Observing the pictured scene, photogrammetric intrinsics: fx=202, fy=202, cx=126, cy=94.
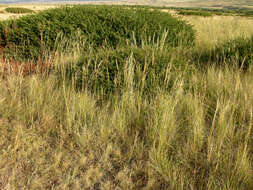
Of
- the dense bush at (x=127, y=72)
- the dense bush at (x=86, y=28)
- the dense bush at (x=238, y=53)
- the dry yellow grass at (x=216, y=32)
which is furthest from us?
the dry yellow grass at (x=216, y=32)

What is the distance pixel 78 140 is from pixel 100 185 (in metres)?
0.62

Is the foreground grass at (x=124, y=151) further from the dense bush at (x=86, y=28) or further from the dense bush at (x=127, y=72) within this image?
the dense bush at (x=86, y=28)

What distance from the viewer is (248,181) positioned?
5.35 ft

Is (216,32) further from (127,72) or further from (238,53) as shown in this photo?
(127,72)

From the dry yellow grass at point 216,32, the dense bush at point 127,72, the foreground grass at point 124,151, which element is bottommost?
the foreground grass at point 124,151

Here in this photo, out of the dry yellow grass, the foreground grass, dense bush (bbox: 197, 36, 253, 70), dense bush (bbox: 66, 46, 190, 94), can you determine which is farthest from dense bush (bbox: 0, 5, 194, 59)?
the foreground grass

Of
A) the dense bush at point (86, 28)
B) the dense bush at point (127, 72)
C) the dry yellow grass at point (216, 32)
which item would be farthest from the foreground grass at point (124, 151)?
the dense bush at point (86, 28)

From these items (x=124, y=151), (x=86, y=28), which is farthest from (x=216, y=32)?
(x=124, y=151)

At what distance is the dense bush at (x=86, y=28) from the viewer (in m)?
5.46

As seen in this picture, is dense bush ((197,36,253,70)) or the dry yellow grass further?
the dry yellow grass

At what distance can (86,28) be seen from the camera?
18.7 ft

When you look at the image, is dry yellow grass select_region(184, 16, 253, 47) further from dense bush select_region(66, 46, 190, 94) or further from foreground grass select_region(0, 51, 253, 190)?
foreground grass select_region(0, 51, 253, 190)

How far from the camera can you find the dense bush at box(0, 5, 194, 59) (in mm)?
5465

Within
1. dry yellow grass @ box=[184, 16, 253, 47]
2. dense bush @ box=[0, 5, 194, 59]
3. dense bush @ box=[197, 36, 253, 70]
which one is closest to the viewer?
dense bush @ box=[197, 36, 253, 70]
